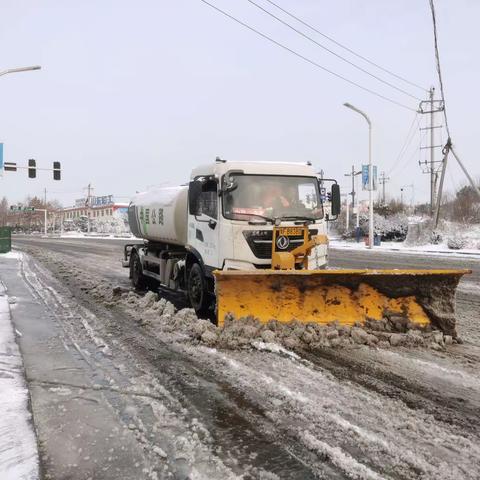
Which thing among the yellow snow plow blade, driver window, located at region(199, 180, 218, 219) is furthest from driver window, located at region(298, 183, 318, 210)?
the yellow snow plow blade

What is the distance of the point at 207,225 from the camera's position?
809 cm

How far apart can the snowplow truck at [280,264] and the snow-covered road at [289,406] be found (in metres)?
0.82

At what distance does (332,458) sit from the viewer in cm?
344

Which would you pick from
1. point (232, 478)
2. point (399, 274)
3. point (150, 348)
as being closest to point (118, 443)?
point (232, 478)

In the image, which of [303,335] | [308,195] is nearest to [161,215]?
[308,195]

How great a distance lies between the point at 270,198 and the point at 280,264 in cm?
115

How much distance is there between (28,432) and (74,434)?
13.2 inches

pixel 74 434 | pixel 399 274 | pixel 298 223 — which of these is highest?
pixel 298 223

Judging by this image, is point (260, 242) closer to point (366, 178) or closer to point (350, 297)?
point (350, 297)

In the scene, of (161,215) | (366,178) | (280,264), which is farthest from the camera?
(366,178)

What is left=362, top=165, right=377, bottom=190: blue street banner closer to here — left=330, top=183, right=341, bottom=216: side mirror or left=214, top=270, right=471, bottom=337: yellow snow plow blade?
left=330, top=183, right=341, bottom=216: side mirror

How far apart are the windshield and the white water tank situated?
1.80 meters

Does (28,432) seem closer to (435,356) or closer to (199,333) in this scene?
(199,333)

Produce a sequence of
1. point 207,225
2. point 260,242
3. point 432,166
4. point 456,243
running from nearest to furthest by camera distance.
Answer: point 260,242
point 207,225
point 456,243
point 432,166
